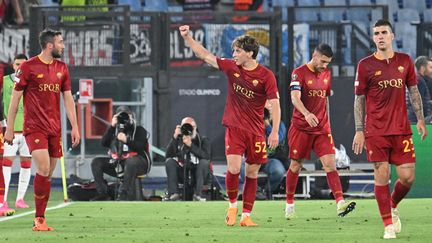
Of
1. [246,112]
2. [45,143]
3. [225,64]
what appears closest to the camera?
[45,143]

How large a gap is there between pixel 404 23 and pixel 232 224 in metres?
15.5

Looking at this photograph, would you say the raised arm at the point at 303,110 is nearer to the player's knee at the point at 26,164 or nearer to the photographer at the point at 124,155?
the player's knee at the point at 26,164

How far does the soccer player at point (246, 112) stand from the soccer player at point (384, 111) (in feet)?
5.41

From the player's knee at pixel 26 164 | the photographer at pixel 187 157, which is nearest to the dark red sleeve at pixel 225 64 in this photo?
the player's knee at pixel 26 164

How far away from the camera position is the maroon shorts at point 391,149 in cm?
1235

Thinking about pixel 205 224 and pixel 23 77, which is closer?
pixel 23 77

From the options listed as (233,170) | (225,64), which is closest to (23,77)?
(225,64)

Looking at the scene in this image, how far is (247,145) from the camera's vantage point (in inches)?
563

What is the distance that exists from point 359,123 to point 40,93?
334 centimetres

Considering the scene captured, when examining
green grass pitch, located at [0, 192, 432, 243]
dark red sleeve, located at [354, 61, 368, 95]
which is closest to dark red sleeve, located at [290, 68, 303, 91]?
green grass pitch, located at [0, 192, 432, 243]

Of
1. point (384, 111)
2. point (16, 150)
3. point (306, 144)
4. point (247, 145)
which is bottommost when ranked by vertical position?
point (16, 150)

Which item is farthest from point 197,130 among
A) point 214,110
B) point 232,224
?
point 232,224

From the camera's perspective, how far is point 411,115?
2341 centimetres

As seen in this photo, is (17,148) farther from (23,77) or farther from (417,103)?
(417,103)
